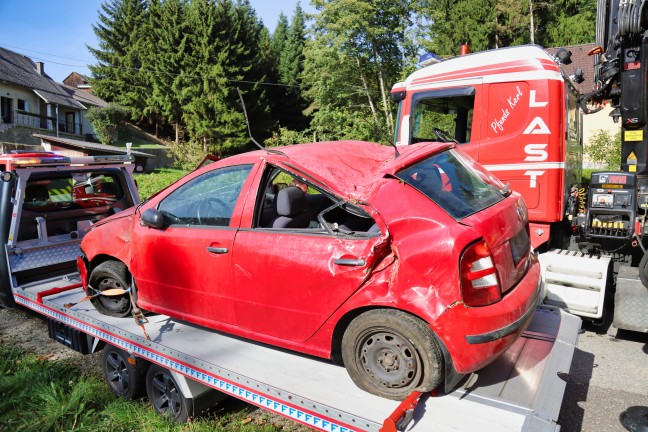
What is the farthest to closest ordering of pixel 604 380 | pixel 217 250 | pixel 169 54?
pixel 169 54 < pixel 604 380 < pixel 217 250

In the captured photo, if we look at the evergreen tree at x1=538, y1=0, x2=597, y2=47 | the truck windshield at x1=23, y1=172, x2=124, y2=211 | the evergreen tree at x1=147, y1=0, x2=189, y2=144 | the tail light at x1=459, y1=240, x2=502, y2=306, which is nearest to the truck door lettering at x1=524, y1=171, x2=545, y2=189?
the tail light at x1=459, y1=240, x2=502, y2=306

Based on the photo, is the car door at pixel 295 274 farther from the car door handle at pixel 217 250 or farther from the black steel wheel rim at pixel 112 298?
the black steel wheel rim at pixel 112 298

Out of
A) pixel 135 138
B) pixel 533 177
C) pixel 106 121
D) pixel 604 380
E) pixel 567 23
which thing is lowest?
pixel 604 380

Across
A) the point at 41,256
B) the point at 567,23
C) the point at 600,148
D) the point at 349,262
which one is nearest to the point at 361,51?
the point at 567,23

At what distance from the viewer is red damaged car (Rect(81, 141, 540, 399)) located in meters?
2.62

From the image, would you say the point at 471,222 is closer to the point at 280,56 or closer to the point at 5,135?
the point at 5,135

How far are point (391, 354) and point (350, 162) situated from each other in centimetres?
131

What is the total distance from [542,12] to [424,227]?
144 ft

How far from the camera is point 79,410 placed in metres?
3.83

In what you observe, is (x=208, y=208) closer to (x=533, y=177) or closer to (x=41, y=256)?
(x=41, y=256)

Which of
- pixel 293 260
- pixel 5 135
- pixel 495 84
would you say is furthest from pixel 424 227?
pixel 5 135

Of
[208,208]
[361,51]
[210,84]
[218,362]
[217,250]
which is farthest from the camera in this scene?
[210,84]

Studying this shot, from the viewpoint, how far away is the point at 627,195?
5.29m

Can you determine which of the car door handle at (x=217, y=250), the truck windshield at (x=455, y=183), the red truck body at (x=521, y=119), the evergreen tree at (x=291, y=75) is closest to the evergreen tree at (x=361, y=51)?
the evergreen tree at (x=291, y=75)
